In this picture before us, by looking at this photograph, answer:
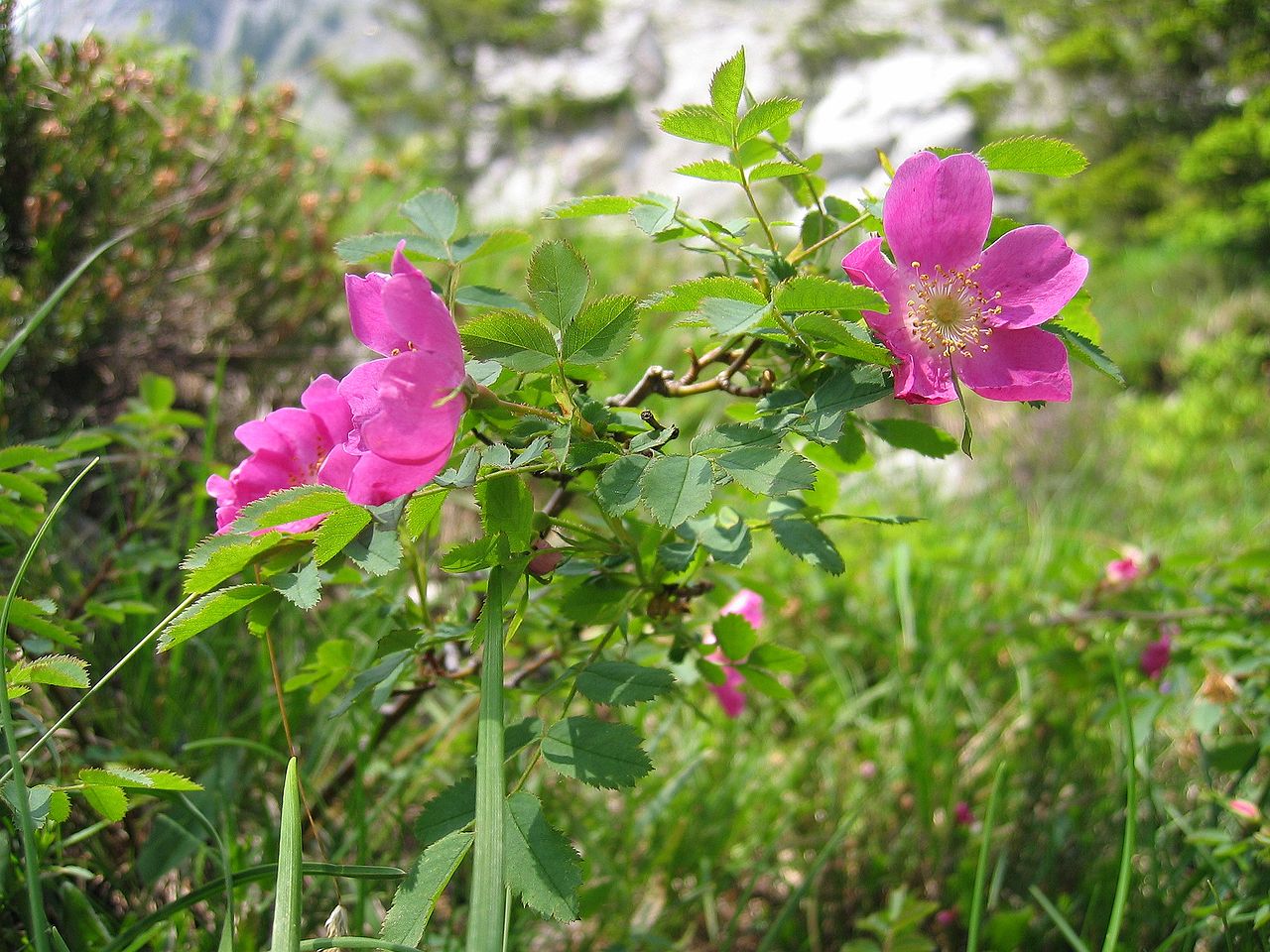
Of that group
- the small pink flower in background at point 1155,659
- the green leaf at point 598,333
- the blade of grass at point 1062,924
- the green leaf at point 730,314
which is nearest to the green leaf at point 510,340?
the green leaf at point 598,333

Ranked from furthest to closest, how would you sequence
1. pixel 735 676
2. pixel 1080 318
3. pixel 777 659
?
pixel 735 676 → pixel 777 659 → pixel 1080 318

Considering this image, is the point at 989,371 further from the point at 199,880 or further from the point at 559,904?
the point at 199,880

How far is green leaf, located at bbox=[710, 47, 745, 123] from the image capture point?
24.8 inches

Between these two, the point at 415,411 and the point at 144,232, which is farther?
the point at 144,232

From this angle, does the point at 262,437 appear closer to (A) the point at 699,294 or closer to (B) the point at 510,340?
(B) the point at 510,340

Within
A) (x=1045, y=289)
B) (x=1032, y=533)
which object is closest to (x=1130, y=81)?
(x=1032, y=533)

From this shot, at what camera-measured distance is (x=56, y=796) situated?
0.62 meters

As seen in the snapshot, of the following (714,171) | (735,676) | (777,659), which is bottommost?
(735,676)

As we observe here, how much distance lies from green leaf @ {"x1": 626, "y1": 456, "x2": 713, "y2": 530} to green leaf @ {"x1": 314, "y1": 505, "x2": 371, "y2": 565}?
197 millimetres

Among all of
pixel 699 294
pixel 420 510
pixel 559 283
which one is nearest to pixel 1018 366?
pixel 699 294

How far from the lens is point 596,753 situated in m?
0.62

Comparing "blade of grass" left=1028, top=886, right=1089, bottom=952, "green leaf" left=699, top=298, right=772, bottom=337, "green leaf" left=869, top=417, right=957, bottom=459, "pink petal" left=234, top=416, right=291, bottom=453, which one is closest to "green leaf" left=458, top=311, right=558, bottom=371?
"green leaf" left=699, top=298, right=772, bottom=337

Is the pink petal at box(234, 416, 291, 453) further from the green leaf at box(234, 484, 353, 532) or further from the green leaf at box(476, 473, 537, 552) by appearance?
the green leaf at box(476, 473, 537, 552)

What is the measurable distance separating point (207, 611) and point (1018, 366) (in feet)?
2.06
